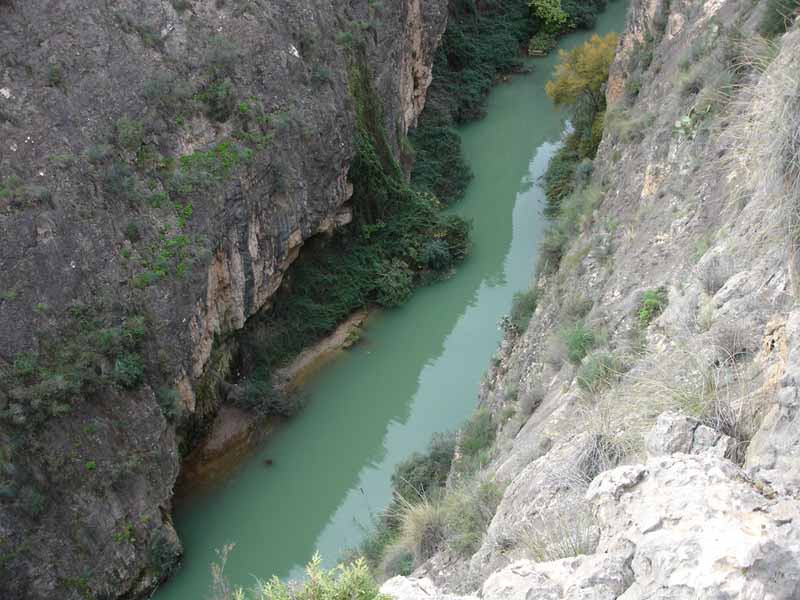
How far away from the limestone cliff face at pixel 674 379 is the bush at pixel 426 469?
1.23 metres

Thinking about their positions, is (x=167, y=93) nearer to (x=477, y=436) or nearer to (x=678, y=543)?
(x=477, y=436)

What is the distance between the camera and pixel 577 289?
457 inches

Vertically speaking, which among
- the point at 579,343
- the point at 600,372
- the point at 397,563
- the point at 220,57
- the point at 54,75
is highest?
the point at 54,75

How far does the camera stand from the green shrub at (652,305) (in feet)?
26.8

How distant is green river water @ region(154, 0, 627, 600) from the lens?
47.0 feet

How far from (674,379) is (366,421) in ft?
37.8

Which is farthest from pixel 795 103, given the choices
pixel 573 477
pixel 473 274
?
pixel 473 274

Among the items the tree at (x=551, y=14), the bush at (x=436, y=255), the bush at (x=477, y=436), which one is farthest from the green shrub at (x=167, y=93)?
the tree at (x=551, y=14)

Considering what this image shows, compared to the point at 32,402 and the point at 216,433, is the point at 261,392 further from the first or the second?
the point at 32,402

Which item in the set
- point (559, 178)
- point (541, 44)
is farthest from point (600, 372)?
point (541, 44)

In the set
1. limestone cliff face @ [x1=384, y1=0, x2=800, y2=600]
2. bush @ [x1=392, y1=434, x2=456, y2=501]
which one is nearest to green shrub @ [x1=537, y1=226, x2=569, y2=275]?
limestone cliff face @ [x1=384, y1=0, x2=800, y2=600]

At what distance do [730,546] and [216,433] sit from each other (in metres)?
13.8

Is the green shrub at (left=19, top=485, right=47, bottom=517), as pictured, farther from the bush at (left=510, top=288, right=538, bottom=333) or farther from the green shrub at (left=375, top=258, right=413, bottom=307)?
the green shrub at (left=375, top=258, right=413, bottom=307)

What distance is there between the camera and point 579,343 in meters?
9.29
